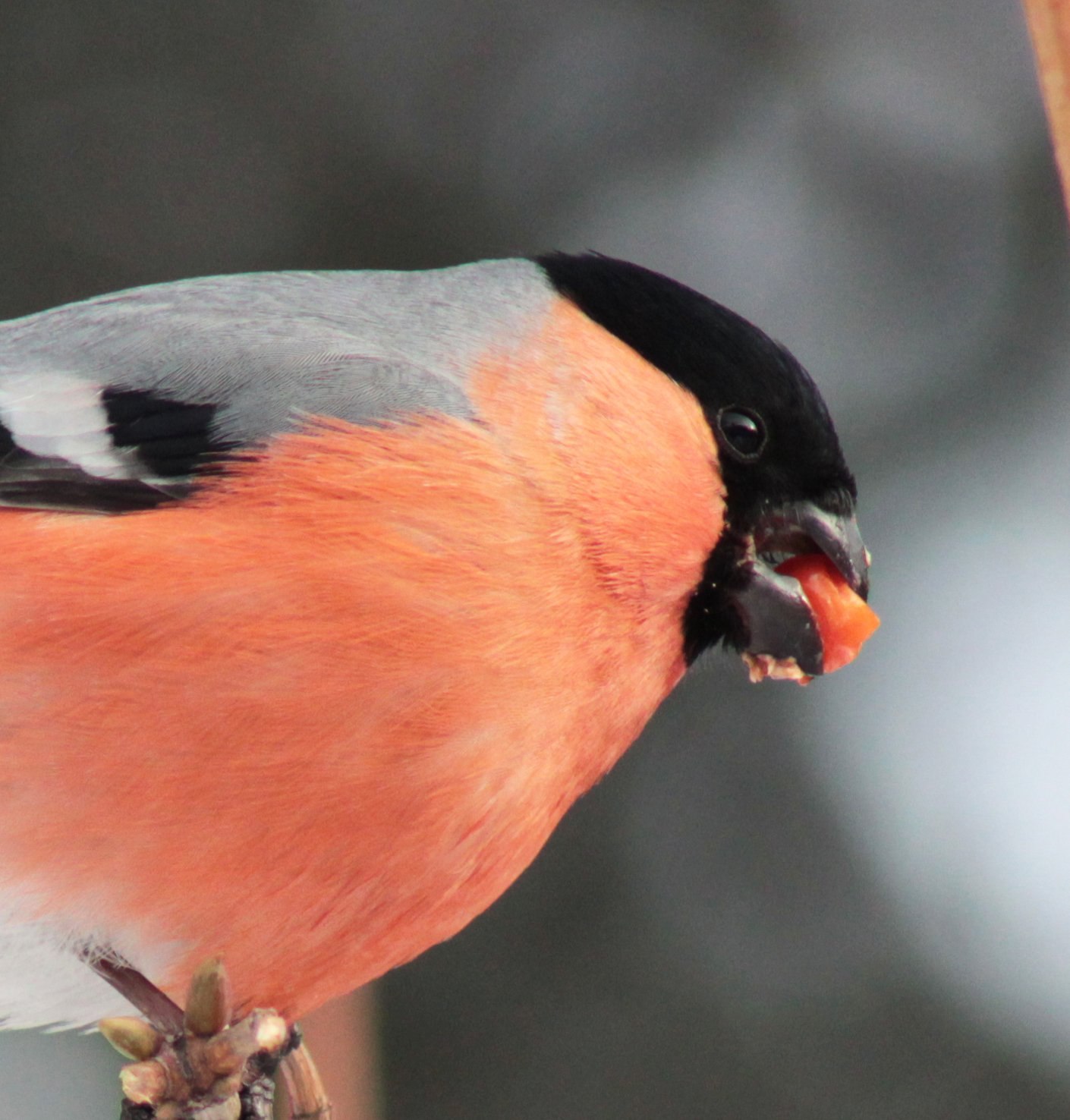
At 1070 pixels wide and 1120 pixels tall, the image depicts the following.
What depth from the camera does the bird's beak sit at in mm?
1865

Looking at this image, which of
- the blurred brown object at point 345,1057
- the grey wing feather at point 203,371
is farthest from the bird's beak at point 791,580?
the blurred brown object at point 345,1057

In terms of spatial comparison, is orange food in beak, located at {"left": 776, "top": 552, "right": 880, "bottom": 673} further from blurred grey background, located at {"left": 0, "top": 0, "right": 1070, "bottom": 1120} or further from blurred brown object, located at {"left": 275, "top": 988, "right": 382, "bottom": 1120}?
blurred grey background, located at {"left": 0, "top": 0, "right": 1070, "bottom": 1120}

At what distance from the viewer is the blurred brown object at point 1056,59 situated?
1.06 metres

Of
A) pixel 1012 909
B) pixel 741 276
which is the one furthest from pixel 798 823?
pixel 741 276

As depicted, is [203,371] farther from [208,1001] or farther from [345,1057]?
[345,1057]

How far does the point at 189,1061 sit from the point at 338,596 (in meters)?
0.50

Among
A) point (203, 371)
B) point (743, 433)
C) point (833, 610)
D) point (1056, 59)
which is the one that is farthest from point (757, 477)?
point (1056, 59)

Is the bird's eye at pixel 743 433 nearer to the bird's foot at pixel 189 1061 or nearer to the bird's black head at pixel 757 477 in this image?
the bird's black head at pixel 757 477

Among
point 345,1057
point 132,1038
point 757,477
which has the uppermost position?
point 757,477

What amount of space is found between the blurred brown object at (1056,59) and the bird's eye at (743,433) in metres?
0.85

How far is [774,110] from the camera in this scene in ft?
17.9

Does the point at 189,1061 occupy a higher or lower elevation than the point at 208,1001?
lower

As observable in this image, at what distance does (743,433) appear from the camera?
1.92 metres

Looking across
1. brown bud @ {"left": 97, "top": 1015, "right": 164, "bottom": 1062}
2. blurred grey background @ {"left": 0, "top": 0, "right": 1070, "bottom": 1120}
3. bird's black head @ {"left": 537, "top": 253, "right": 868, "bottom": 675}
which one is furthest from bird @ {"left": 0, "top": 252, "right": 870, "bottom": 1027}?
blurred grey background @ {"left": 0, "top": 0, "right": 1070, "bottom": 1120}
